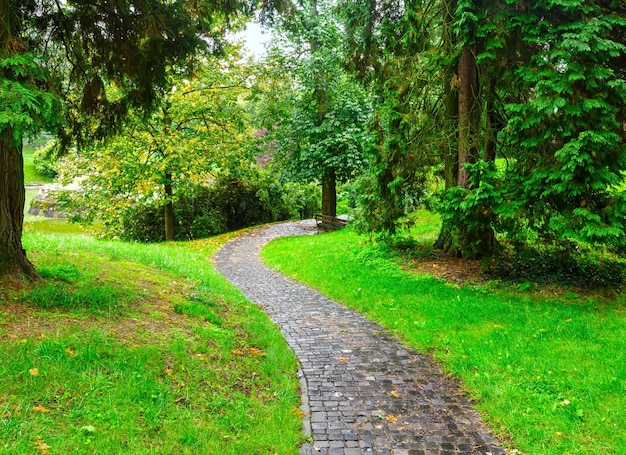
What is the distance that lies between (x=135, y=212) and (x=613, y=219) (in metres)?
16.6

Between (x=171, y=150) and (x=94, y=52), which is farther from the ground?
(x=94, y=52)

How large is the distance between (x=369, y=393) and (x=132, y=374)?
245 centimetres

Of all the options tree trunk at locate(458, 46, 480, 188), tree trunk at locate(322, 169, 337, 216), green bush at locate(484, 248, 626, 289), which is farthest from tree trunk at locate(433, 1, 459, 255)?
tree trunk at locate(322, 169, 337, 216)

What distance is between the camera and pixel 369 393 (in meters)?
4.87

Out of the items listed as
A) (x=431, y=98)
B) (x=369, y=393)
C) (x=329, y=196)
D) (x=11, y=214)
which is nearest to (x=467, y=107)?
(x=431, y=98)

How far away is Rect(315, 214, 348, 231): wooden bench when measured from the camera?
16484mm

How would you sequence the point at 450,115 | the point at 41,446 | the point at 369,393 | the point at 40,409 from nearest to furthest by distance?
the point at 41,446 → the point at 40,409 → the point at 369,393 → the point at 450,115

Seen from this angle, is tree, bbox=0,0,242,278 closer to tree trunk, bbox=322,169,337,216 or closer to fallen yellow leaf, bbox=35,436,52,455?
fallen yellow leaf, bbox=35,436,52,455

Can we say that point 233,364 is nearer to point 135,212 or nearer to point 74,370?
point 74,370

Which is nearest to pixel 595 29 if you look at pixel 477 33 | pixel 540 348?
pixel 477 33

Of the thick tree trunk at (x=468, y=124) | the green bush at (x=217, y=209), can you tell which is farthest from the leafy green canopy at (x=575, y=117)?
the green bush at (x=217, y=209)

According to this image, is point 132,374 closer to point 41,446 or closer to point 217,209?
point 41,446

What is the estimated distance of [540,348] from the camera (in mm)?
5605

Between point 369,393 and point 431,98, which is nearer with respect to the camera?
point 369,393
